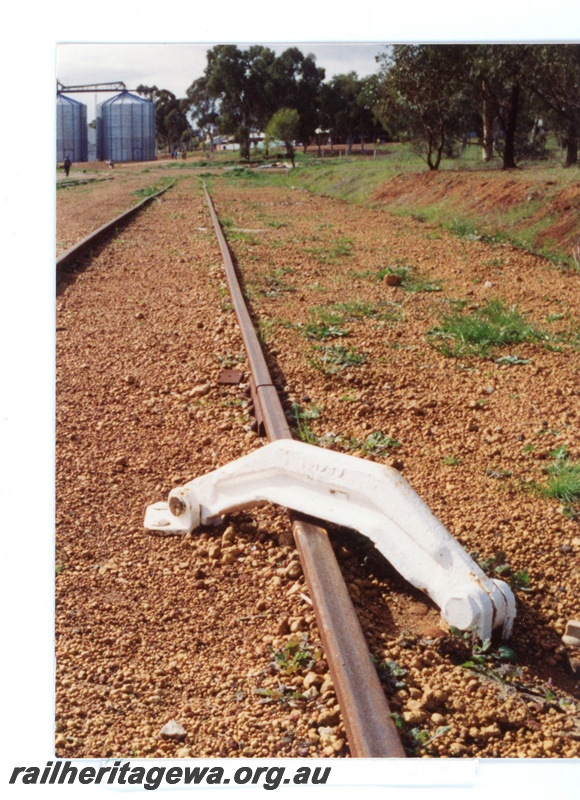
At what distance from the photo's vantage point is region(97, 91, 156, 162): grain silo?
4145 mm

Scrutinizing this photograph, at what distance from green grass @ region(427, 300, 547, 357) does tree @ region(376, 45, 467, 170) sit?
1546mm

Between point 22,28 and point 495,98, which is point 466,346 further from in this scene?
point 495,98

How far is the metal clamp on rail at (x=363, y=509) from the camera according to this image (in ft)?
7.72

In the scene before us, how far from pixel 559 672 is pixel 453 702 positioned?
387 mm

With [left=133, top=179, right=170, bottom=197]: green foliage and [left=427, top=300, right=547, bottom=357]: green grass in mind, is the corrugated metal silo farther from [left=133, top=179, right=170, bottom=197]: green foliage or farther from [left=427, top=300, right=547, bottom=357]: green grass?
[left=133, top=179, right=170, bottom=197]: green foliage

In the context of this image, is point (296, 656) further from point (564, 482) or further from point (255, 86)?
point (255, 86)

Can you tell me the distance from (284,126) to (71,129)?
6.15ft

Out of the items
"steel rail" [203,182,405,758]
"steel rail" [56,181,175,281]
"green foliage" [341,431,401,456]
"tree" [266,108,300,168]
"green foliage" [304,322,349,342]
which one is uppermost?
"tree" [266,108,300,168]

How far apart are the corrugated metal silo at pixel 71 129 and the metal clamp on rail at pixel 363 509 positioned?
1.33 metres

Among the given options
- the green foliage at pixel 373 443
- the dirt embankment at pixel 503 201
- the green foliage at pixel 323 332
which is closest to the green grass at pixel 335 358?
the green foliage at pixel 323 332

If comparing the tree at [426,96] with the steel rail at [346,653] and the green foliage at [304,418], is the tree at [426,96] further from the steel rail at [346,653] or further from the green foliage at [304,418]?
the steel rail at [346,653]

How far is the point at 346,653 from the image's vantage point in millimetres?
2123

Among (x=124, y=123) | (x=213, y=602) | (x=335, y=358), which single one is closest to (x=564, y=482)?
(x=213, y=602)

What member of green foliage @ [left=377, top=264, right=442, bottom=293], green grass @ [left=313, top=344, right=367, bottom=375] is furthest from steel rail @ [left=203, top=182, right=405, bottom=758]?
green foliage @ [left=377, top=264, right=442, bottom=293]
